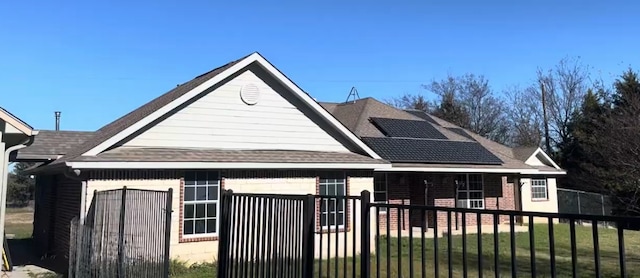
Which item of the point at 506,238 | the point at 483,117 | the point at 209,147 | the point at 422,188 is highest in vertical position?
the point at 483,117

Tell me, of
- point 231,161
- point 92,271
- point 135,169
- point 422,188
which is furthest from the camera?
point 422,188

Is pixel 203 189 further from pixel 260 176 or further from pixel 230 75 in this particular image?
pixel 230 75

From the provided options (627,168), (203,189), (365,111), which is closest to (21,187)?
(365,111)

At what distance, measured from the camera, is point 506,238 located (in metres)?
16.5

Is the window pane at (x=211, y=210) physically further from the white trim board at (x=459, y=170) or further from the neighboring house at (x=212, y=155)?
the white trim board at (x=459, y=170)

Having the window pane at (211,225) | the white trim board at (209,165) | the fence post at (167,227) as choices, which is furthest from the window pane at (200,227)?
the fence post at (167,227)

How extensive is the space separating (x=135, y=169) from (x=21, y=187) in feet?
138

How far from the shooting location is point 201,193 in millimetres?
12922

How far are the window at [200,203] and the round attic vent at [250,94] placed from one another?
2.43 metres

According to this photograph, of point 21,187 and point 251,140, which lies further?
point 21,187

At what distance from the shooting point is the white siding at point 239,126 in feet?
43.6

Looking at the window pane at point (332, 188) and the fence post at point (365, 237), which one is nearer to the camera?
the fence post at point (365, 237)

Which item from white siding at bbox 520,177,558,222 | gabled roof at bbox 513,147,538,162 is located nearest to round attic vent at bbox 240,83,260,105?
white siding at bbox 520,177,558,222

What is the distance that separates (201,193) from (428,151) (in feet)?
30.2
